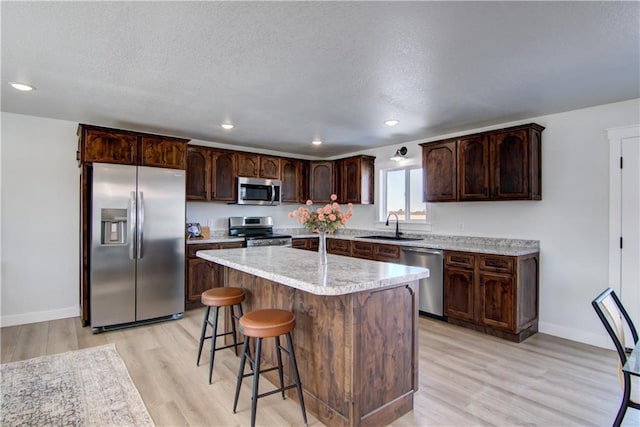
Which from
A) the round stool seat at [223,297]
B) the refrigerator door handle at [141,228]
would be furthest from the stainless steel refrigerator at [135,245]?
the round stool seat at [223,297]

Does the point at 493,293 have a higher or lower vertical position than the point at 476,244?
lower

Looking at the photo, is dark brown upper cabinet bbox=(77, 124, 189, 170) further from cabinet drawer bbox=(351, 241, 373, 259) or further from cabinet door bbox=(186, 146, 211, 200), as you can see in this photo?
cabinet drawer bbox=(351, 241, 373, 259)

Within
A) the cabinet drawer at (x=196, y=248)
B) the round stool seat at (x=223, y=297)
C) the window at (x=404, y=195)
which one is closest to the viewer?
the round stool seat at (x=223, y=297)

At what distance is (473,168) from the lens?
4.20 m

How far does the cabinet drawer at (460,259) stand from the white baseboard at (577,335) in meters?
1.04

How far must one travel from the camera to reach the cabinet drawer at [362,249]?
5.09 m

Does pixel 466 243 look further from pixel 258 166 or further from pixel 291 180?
pixel 258 166

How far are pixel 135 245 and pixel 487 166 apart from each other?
4246 millimetres

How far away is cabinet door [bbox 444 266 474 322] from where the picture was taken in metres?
3.93

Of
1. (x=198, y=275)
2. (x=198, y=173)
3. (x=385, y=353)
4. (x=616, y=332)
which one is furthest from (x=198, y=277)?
(x=616, y=332)

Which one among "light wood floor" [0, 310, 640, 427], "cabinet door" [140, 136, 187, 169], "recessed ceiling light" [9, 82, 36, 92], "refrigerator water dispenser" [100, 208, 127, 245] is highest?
"recessed ceiling light" [9, 82, 36, 92]

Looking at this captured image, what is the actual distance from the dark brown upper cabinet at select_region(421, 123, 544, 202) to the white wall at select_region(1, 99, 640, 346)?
27 cm

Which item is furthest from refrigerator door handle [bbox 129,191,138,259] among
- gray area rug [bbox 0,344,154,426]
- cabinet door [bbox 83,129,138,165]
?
gray area rug [bbox 0,344,154,426]

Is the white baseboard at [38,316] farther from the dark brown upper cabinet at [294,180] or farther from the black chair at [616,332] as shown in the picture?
the black chair at [616,332]
